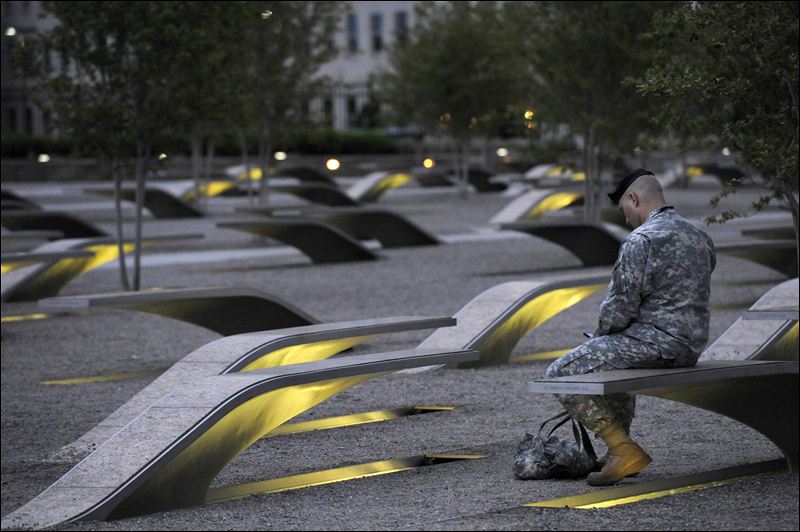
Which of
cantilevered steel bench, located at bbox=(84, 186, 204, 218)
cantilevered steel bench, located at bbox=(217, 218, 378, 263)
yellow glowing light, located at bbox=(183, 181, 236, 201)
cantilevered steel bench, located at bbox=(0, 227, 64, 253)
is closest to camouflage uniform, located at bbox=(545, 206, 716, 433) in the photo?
cantilevered steel bench, located at bbox=(0, 227, 64, 253)

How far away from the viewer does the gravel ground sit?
6301mm

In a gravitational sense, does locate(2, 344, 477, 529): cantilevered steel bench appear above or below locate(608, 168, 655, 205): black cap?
below

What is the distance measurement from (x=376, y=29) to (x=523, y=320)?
2353 inches

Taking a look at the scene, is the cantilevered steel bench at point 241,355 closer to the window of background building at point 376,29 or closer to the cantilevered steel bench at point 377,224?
the cantilevered steel bench at point 377,224

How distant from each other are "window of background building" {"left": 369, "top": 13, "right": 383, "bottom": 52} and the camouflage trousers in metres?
63.2

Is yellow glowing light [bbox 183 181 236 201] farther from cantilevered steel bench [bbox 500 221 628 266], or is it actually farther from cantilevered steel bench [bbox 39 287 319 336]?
cantilevered steel bench [bbox 39 287 319 336]

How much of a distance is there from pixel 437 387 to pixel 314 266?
10.7 meters

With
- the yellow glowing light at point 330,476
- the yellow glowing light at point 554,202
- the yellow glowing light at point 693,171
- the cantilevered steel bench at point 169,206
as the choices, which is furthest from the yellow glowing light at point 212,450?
the yellow glowing light at point 693,171

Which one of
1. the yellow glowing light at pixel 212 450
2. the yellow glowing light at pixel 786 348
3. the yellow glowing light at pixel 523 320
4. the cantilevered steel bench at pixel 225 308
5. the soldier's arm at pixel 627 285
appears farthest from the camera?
the cantilevered steel bench at pixel 225 308

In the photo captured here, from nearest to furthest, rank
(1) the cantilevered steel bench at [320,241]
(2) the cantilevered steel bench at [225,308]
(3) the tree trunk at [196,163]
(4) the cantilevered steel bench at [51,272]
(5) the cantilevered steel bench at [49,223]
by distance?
(2) the cantilevered steel bench at [225,308], (4) the cantilevered steel bench at [51,272], (1) the cantilevered steel bench at [320,241], (5) the cantilevered steel bench at [49,223], (3) the tree trunk at [196,163]

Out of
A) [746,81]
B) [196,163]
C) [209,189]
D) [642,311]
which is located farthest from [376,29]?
[642,311]

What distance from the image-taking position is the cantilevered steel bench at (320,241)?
20.8 meters

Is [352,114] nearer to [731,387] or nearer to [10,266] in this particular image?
[10,266]

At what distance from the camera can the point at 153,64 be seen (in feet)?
54.3
